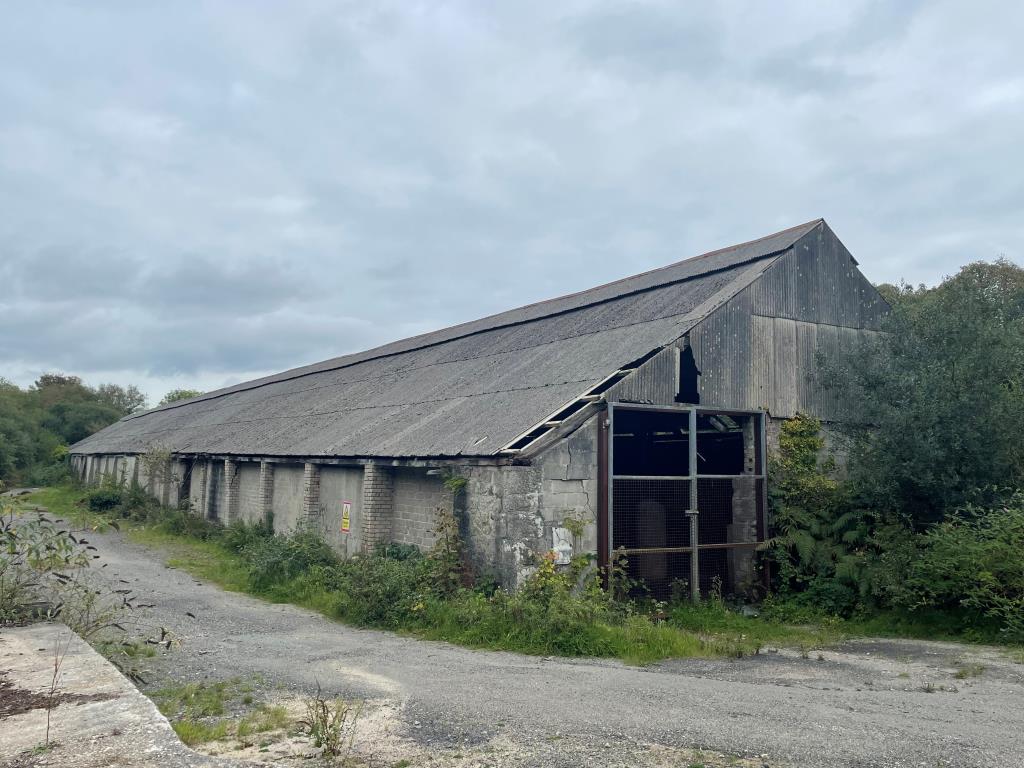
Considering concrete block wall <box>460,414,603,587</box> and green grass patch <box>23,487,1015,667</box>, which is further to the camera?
concrete block wall <box>460,414,603,587</box>

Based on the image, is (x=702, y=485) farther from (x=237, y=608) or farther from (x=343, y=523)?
(x=237, y=608)

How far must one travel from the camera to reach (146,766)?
200 inches

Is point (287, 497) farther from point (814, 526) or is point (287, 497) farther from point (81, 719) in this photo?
point (81, 719)

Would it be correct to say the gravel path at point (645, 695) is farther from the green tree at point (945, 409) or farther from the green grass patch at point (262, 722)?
the green tree at point (945, 409)

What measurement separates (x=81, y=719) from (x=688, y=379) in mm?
9964

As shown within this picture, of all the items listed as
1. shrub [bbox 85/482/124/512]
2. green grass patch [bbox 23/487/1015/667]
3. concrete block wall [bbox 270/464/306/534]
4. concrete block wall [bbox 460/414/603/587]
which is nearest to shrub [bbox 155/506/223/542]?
concrete block wall [bbox 270/464/306/534]

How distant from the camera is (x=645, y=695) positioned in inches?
297

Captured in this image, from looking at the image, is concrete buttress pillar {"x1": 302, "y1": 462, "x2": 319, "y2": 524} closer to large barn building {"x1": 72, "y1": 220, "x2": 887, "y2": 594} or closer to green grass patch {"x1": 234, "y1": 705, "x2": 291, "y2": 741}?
large barn building {"x1": 72, "y1": 220, "x2": 887, "y2": 594}

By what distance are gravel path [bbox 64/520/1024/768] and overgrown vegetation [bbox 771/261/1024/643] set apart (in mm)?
1117

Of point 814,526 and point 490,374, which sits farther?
point 490,374

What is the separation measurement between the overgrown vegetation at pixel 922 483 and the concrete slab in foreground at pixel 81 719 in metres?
9.65

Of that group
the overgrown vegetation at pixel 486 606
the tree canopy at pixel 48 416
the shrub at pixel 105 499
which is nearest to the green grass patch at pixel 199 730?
the overgrown vegetation at pixel 486 606

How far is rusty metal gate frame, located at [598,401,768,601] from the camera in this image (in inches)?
464

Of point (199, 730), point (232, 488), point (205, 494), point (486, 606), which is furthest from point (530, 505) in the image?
point (205, 494)
